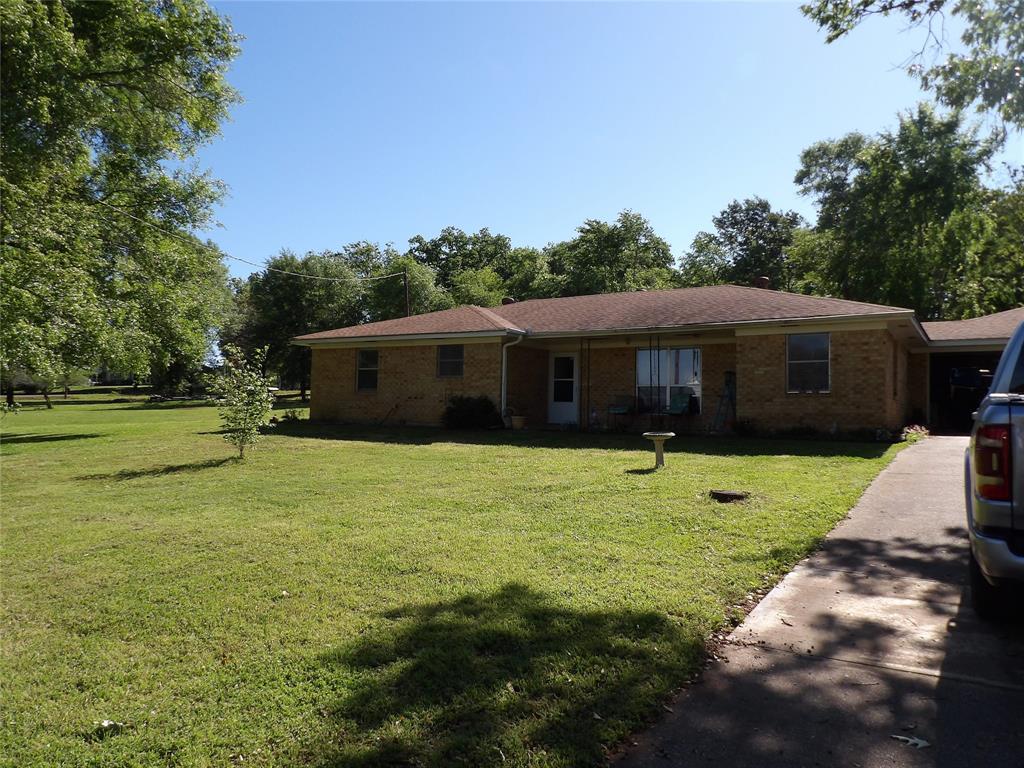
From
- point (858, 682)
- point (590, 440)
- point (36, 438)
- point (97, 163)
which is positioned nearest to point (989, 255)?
point (590, 440)

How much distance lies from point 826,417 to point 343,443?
36.5 ft

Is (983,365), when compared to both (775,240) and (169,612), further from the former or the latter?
(775,240)

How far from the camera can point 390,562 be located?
5.10 m

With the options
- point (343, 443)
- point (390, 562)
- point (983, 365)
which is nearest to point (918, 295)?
point (983, 365)

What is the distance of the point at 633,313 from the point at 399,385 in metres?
7.42

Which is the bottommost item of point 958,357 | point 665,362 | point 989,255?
point 665,362

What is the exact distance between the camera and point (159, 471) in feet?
36.1

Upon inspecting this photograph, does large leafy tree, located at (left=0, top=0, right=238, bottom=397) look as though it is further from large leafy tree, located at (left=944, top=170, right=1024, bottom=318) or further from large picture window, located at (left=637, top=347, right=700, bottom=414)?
large leafy tree, located at (left=944, top=170, right=1024, bottom=318)

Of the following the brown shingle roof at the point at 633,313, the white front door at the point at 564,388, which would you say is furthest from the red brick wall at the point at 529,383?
the brown shingle roof at the point at 633,313

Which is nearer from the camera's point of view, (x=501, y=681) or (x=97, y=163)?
(x=501, y=681)

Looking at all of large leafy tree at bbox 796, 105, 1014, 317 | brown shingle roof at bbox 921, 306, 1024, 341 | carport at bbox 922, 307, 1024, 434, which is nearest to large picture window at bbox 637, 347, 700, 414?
carport at bbox 922, 307, 1024, 434

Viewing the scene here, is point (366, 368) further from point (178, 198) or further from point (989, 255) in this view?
point (989, 255)

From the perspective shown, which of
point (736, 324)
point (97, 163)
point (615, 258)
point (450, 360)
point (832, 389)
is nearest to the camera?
point (832, 389)

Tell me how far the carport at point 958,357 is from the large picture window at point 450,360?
13250mm
